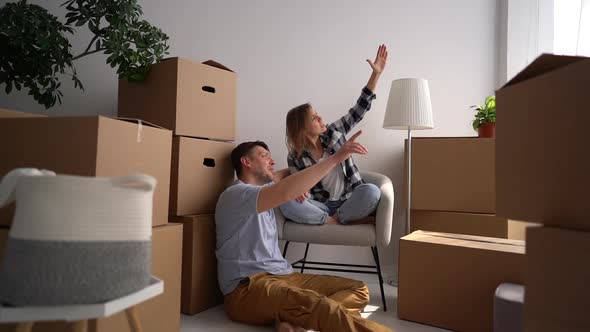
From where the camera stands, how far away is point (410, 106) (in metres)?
2.34

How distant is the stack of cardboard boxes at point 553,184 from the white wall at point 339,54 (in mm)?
1925

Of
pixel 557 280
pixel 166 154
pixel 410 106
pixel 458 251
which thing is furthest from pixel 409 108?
pixel 557 280

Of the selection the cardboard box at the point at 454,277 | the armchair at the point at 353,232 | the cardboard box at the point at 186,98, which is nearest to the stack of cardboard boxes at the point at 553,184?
the cardboard box at the point at 454,277

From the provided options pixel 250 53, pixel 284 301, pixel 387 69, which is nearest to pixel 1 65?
pixel 250 53

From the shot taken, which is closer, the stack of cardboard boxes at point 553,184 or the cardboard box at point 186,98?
the stack of cardboard boxes at point 553,184

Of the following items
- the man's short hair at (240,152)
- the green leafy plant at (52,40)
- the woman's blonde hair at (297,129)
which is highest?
the green leafy plant at (52,40)

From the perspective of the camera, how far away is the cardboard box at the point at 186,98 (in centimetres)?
177

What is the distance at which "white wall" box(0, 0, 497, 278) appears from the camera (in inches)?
101

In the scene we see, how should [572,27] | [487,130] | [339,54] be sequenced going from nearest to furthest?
[487,130] → [572,27] → [339,54]

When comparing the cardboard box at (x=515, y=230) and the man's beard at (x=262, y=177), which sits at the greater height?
the man's beard at (x=262, y=177)

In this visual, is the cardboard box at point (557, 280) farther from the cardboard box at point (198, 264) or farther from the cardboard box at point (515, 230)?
the cardboard box at point (515, 230)

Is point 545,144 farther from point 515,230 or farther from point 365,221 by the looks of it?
point 515,230

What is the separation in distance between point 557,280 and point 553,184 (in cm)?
16

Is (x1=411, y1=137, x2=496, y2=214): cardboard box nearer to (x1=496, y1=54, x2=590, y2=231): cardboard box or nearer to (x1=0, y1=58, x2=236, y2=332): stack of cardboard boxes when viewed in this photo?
(x1=0, y1=58, x2=236, y2=332): stack of cardboard boxes
